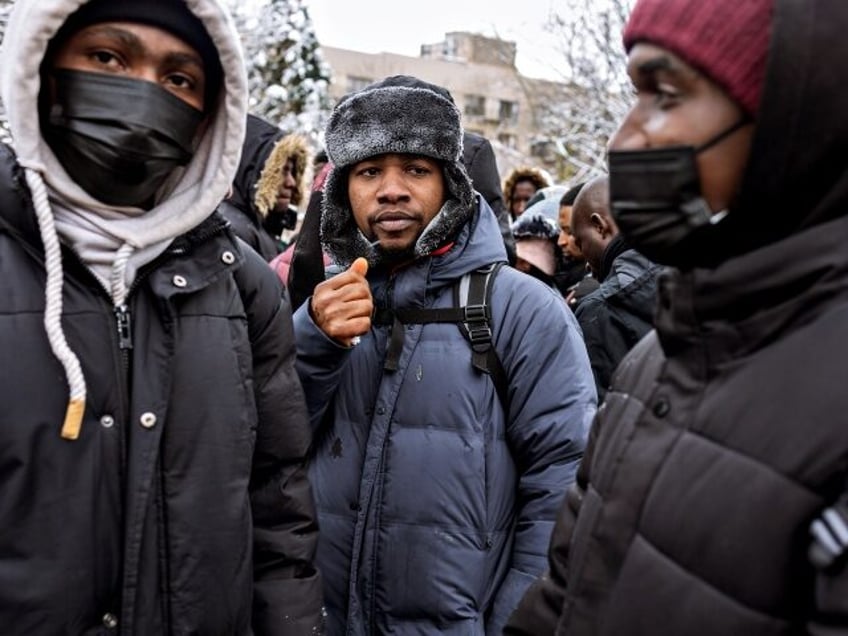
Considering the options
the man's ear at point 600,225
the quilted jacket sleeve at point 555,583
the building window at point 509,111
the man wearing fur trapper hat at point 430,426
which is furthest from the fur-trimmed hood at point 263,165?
the building window at point 509,111

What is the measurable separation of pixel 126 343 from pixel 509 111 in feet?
176

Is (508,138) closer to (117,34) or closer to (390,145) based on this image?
(390,145)

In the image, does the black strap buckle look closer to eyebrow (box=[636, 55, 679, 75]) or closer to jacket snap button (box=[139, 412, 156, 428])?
eyebrow (box=[636, 55, 679, 75])

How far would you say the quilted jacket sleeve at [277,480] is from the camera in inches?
85.9

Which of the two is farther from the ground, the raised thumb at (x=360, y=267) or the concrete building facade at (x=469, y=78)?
the concrete building facade at (x=469, y=78)

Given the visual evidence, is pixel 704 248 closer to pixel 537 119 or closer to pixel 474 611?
pixel 474 611

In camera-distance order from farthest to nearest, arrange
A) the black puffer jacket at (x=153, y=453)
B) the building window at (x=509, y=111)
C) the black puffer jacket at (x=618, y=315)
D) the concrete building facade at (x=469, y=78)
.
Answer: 1. the building window at (x=509, y=111)
2. the concrete building facade at (x=469, y=78)
3. the black puffer jacket at (x=618, y=315)
4. the black puffer jacket at (x=153, y=453)

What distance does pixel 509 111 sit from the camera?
5384 centimetres

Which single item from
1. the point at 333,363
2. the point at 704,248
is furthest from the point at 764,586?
the point at 333,363

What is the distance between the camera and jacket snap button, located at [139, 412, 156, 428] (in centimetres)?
187

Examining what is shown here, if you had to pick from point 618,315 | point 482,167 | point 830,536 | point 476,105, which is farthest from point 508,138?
point 830,536

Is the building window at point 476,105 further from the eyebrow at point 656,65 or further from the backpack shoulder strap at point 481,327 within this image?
the eyebrow at point 656,65

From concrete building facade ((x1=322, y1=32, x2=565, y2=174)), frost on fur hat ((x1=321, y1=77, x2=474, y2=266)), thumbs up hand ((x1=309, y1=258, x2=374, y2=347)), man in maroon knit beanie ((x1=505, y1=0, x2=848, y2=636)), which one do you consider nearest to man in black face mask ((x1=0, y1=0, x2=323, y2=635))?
thumbs up hand ((x1=309, y1=258, x2=374, y2=347))

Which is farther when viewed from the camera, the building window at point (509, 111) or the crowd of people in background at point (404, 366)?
the building window at point (509, 111)
